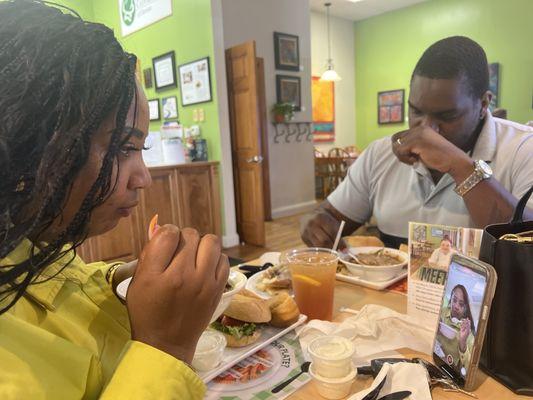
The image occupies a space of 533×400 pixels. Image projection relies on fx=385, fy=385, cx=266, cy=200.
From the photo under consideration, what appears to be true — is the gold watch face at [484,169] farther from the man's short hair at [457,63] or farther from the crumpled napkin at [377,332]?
the crumpled napkin at [377,332]

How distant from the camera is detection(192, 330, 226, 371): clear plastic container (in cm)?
64

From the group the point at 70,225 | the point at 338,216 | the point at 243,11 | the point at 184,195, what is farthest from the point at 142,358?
the point at 243,11

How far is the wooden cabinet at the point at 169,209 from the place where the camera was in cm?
312

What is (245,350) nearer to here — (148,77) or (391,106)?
(148,77)

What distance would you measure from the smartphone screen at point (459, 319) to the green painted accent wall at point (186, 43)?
10.4 feet

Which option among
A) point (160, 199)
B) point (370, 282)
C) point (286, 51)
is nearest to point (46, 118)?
point (370, 282)

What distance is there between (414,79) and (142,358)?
49.4 inches

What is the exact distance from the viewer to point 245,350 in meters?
0.71

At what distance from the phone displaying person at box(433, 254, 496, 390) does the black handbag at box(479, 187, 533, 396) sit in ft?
0.11

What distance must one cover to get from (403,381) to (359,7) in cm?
677

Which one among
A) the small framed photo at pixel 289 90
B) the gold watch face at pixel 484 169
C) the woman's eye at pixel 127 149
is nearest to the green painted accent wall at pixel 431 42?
the small framed photo at pixel 289 90

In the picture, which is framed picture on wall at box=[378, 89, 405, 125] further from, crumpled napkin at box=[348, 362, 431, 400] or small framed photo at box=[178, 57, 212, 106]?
crumpled napkin at box=[348, 362, 431, 400]

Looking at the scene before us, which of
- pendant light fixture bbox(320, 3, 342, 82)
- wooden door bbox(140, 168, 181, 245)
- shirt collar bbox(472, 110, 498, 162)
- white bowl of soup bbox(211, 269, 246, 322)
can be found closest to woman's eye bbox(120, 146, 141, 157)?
white bowl of soup bbox(211, 269, 246, 322)

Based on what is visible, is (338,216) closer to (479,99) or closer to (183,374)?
(479,99)
